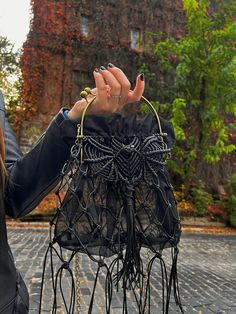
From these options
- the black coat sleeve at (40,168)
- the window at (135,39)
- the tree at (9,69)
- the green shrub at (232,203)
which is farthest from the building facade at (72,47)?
the black coat sleeve at (40,168)

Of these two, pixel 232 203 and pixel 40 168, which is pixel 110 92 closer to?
pixel 40 168

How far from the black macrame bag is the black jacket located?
0.18 feet

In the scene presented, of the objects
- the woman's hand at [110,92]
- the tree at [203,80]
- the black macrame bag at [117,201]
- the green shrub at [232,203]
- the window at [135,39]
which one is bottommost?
the green shrub at [232,203]

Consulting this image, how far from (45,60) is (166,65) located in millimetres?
4920

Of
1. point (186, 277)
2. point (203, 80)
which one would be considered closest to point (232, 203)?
point (203, 80)

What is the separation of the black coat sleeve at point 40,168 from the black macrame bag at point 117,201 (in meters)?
0.05

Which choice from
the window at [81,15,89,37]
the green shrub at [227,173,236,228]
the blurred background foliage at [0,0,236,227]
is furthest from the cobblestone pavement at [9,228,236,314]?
the window at [81,15,89,37]

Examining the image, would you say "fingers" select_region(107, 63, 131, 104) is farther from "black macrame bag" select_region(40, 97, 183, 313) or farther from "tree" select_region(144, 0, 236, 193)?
"tree" select_region(144, 0, 236, 193)

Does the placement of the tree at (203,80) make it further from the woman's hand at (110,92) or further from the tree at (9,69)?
the woman's hand at (110,92)

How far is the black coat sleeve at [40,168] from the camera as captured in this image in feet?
3.76

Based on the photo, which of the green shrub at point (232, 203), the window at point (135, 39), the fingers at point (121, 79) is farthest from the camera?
the window at point (135, 39)

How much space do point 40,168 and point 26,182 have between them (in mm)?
76

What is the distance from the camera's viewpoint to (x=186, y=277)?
4.86m

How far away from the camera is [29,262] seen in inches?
201
